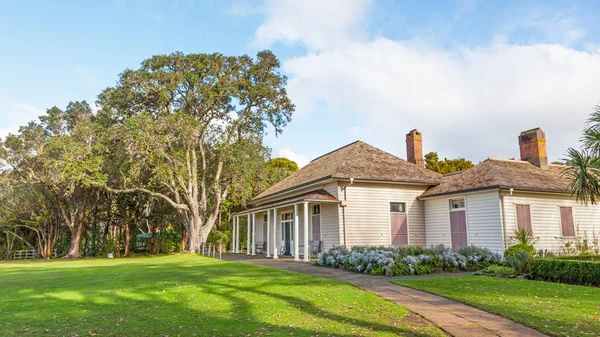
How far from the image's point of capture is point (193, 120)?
78.2 ft

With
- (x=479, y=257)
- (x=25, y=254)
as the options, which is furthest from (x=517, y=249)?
(x=25, y=254)

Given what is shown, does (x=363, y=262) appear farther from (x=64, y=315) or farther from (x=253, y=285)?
(x=64, y=315)

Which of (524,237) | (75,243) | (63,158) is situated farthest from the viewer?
(75,243)

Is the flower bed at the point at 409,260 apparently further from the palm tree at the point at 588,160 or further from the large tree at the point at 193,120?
the large tree at the point at 193,120

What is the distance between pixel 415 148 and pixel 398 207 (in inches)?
189

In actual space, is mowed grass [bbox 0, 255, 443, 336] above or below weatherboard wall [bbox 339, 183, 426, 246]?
below

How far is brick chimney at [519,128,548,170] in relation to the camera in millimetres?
18672

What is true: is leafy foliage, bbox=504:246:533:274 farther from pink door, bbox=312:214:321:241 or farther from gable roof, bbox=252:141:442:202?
pink door, bbox=312:214:321:241

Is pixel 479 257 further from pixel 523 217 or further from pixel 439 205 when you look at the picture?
pixel 439 205

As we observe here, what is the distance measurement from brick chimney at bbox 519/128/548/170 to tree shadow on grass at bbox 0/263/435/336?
14.4 meters

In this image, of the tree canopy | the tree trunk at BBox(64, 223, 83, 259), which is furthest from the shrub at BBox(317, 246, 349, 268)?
the tree trunk at BBox(64, 223, 83, 259)

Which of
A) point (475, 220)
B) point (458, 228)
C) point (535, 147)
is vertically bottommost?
point (458, 228)

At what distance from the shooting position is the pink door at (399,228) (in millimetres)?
18141

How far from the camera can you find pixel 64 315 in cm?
648
